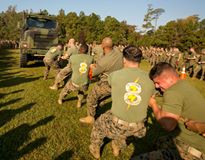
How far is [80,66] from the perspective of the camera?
691 cm

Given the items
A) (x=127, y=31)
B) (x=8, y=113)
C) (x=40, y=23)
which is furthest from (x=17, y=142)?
(x=127, y=31)

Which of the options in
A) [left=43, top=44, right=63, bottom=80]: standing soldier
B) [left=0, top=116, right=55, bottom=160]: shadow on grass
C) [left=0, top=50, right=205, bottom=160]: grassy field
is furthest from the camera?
[left=43, top=44, right=63, bottom=80]: standing soldier

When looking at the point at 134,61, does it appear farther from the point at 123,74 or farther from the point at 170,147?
the point at 170,147

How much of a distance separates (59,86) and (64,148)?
5.50m

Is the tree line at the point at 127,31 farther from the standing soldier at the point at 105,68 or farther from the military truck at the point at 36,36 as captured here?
the standing soldier at the point at 105,68

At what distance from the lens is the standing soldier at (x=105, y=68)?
546cm

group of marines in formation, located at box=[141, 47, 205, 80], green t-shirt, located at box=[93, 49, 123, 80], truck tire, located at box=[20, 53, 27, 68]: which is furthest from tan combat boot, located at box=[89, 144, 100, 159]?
group of marines in formation, located at box=[141, 47, 205, 80]

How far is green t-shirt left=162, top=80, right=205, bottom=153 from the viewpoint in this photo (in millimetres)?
2869

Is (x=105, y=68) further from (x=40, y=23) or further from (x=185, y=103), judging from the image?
(x=40, y=23)

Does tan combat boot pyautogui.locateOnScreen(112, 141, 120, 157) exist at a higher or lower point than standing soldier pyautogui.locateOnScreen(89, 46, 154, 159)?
lower

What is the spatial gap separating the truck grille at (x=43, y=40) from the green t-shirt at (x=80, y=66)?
9094 millimetres

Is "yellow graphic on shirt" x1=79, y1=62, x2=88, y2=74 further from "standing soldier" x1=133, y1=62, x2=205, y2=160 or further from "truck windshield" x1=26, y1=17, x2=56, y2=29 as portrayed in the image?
"truck windshield" x1=26, y1=17, x2=56, y2=29

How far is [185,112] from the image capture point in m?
2.94

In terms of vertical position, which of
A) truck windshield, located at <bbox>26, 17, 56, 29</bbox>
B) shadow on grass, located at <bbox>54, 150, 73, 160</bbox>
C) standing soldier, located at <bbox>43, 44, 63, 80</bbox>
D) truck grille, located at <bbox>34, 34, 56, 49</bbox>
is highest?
truck windshield, located at <bbox>26, 17, 56, 29</bbox>
